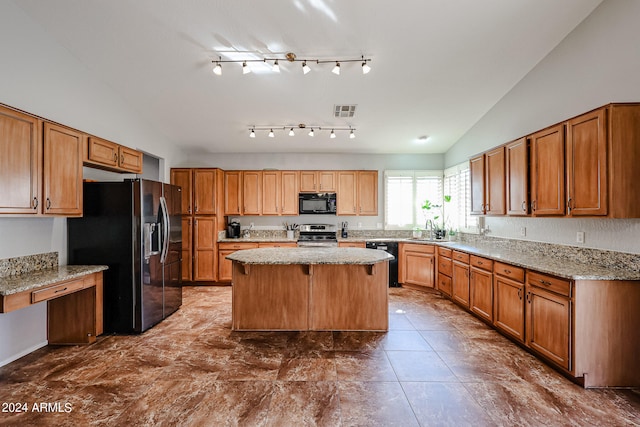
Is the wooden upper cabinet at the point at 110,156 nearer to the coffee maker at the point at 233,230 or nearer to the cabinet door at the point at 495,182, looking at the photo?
the coffee maker at the point at 233,230

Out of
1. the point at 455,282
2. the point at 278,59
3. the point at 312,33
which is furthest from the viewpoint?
the point at 455,282

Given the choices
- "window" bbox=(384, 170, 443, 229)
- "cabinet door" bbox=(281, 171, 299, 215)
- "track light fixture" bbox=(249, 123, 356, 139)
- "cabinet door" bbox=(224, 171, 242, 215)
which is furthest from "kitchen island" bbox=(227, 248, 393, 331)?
"window" bbox=(384, 170, 443, 229)

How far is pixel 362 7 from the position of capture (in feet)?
8.87

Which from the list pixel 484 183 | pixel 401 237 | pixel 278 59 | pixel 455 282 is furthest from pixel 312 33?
pixel 401 237

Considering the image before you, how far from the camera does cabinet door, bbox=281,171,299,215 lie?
19.6 feet

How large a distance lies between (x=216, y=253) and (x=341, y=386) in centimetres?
399

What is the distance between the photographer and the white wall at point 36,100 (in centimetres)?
266

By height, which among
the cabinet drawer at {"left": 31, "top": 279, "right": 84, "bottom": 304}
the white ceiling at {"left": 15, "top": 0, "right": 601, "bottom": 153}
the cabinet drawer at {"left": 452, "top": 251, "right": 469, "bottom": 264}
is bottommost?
the cabinet drawer at {"left": 31, "top": 279, "right": 84, "bottom": 304}

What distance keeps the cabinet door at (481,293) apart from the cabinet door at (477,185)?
35.9 inches

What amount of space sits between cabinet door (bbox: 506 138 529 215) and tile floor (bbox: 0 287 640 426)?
154 cm

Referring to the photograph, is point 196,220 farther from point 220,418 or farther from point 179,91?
point 220,418

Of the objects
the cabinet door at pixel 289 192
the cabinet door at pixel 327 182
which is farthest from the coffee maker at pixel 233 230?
the cabinet door at pixel 327 182

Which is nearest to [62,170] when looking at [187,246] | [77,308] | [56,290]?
[56,290]

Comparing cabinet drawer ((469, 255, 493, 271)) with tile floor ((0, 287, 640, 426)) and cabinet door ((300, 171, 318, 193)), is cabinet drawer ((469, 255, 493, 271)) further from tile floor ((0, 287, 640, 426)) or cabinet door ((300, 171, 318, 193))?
cabinet door ((300, 171, 318, 193))
